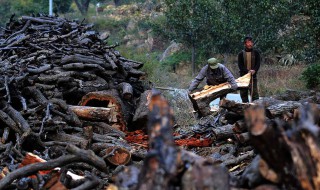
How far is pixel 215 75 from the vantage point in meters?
10.9

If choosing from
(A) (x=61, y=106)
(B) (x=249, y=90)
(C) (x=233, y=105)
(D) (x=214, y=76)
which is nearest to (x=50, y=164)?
(A) (x=61, y=106)

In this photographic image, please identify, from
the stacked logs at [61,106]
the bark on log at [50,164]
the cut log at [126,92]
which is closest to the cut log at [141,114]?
the stacked logs at [61,106]

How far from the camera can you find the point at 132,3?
47.3 m

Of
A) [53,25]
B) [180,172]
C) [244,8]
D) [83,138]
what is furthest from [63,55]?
[244,8]

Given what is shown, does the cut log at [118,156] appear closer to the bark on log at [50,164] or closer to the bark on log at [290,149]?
the bark on log at [50,164]

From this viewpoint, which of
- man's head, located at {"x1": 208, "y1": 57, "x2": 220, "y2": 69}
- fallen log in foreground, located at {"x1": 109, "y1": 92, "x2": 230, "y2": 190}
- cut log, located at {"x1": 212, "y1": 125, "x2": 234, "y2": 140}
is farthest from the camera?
man's head, located at {"x1": 208, "y1": 57, "x2": 220, "y2": 69}

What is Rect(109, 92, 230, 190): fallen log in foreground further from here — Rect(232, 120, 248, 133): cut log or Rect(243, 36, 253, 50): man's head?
Rect(243, 36, 253, 50): man's head

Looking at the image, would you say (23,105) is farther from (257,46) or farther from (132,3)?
(132,3)

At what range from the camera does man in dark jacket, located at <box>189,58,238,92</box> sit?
35.0 feet

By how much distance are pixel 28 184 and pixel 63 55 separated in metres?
6.18

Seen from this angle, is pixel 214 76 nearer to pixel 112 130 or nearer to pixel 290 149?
pixel 112 130

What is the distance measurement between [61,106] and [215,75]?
3.83m

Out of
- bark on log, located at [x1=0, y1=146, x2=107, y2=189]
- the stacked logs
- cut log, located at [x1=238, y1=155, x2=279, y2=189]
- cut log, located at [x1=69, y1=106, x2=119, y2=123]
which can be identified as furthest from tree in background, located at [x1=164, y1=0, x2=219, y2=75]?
cut log, located at [x1=238, y1=155, x2=279, y2=189]

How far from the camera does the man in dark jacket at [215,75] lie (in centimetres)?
1068
